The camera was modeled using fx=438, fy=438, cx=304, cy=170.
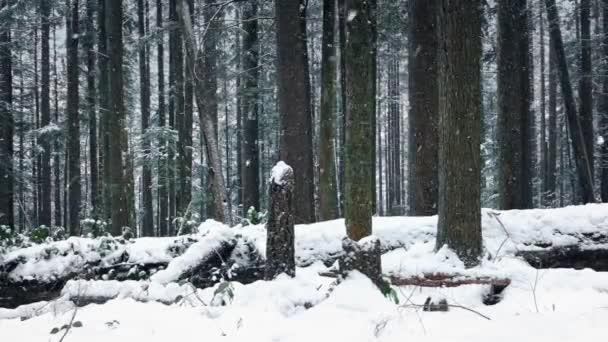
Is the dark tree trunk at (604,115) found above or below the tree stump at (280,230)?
above

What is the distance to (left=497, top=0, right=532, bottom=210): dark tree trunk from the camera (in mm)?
9516

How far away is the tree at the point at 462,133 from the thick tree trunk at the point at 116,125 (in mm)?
8783

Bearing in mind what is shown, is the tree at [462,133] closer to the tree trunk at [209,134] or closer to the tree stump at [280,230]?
the tree stump at [280,230]

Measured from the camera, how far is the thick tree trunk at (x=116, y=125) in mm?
11516

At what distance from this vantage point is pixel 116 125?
459 inches

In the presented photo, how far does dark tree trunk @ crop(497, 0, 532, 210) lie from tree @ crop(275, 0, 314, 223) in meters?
4.26

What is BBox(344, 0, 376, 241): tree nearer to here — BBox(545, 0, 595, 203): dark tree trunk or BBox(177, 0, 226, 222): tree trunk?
BBox(177, 0, 226, 222): tree trunk

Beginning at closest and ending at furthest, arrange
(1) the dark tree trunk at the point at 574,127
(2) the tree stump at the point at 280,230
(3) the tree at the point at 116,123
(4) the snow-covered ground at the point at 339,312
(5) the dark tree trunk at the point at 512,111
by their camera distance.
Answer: (4) the snow-covered ground at the point at 339,312
(2) the tree stump at the point at 280,230
(5) the dark tree trunk at the point at 512,111
(3) the tree at the point at 116,123
(1) the dark tree trunk at the point at 574,127

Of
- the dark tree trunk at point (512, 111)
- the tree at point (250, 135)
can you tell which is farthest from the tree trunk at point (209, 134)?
the dark tree trunk at point (512, 111)

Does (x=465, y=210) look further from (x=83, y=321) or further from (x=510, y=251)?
(x=83, y=321)

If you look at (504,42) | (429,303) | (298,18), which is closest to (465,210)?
(429,303)

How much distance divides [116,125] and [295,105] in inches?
221

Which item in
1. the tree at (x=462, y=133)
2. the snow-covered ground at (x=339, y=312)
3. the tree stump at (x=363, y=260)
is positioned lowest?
the snow-covered ground at (x=339, y=312)

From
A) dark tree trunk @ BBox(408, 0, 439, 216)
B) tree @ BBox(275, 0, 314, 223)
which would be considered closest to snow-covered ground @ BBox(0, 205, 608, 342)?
dark tree trunk @ BBox(408, 0, 439, 216)
